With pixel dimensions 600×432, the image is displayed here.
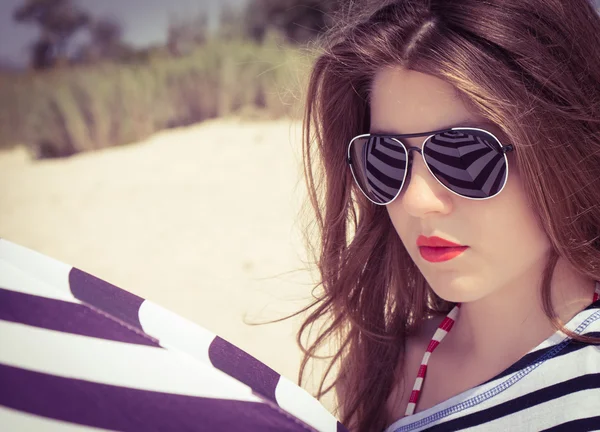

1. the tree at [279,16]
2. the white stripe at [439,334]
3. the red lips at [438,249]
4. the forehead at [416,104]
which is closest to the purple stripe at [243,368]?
the red lips at [438,249]

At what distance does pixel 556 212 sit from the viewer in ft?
3.91

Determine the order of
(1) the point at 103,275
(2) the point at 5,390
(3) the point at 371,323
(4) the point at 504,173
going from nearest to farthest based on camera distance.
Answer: (2) the point at 5,390 < (4) the point at 504,173 < (3) the point at 371,323 < (1) the point at 103,275

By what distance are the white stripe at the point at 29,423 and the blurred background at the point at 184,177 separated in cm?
112

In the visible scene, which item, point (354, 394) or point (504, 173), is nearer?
point (504, 173)

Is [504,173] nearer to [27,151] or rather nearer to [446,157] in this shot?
[446,157]

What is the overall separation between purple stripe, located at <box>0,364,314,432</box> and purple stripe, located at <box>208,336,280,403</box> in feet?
0.09

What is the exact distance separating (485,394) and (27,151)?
1083cm

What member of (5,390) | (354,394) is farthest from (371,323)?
(5,390)

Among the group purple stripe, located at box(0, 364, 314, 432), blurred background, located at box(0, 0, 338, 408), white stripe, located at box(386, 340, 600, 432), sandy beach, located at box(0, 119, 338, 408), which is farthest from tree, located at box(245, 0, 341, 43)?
purple stripe, located at box(0, 364, 314, 432)

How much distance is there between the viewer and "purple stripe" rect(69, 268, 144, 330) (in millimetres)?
905

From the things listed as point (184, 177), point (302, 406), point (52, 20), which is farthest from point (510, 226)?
point (52, 20)

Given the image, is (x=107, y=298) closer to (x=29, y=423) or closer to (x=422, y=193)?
(x=29, y=423)

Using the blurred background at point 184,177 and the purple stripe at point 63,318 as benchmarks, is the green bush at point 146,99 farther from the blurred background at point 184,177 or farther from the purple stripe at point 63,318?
the purple stripe at point 63,318

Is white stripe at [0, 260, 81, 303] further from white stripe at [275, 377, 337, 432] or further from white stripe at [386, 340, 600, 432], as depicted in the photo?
white stripe at [386, 340, 600, 432]
